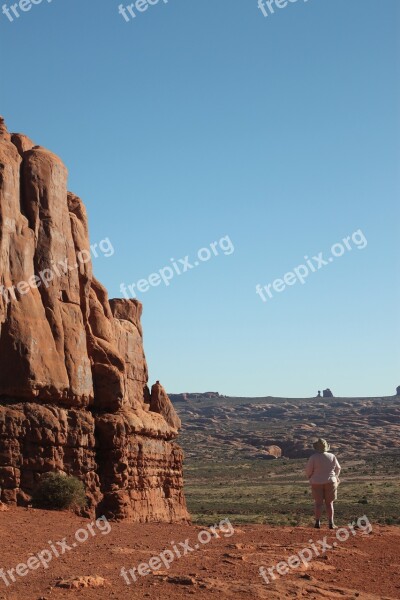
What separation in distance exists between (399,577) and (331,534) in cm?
427

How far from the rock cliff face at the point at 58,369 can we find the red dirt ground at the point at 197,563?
2296mm

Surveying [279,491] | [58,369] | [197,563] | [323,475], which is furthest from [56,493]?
[279,491]

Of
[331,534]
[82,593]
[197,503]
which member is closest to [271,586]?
[82,593]

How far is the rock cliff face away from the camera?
1894cm

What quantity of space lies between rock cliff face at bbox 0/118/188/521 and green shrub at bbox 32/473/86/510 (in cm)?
27

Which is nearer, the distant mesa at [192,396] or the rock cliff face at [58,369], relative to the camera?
the rock cliff face at [58,369]

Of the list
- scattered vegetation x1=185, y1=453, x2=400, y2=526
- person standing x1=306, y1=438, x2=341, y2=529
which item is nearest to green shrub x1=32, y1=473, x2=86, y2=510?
person standing x1=306, y1=438, x2=341, y2=529

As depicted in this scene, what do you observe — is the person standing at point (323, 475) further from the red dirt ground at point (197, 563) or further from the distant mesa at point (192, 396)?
the distant mesa at point (192, 396)

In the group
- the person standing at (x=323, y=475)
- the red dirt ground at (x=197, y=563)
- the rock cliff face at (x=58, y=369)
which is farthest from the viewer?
the rock cliff face at (x=58, y=369)

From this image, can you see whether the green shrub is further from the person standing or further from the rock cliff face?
the person standing

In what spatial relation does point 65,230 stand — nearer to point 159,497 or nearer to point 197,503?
point 159,497

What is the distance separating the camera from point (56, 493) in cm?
1814

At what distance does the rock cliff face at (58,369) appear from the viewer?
18.9 meters

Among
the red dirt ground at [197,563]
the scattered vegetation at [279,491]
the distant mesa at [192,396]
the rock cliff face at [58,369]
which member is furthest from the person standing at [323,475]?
the distant mesa at [192,396]
